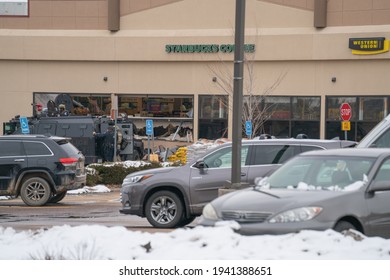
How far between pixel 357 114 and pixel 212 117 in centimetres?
832

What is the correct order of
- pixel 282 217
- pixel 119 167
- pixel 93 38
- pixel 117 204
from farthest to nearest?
pixel 93 38 < pixel 119 167 < pixel 117 204 < pixel 282 217

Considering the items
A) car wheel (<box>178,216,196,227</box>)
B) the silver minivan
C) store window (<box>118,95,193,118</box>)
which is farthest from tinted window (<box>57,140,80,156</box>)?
store window (<box>118,95,193,118</box>)

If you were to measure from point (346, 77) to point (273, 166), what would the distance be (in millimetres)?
29662

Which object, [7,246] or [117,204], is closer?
[7,246]

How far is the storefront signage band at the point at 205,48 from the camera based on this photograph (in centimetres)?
4569

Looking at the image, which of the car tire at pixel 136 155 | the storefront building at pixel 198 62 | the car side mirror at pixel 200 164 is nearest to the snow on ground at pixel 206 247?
the car side mirror at pixel 200 164

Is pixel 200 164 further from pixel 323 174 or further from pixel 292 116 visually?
pixel 292 116

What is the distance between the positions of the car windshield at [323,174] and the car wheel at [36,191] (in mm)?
11389

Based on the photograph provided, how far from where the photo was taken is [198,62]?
154ft

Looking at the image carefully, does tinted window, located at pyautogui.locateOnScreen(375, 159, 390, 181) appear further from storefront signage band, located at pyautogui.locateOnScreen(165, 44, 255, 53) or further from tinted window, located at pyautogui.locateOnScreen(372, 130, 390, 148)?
storefront signage band, located at pyautogui.locateOnScreen(165, 44, 255, 53)

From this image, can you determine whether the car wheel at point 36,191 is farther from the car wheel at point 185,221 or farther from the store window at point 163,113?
the store window at point 163,113

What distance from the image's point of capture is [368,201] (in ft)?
34.4
